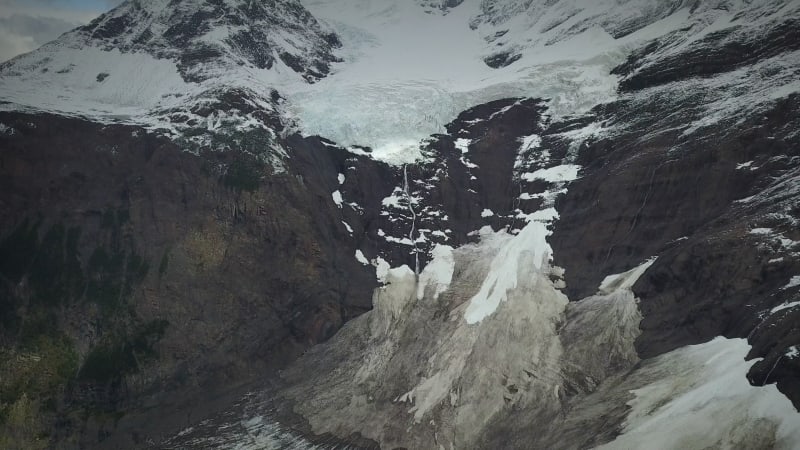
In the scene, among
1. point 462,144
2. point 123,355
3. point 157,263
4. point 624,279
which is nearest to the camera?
point 624,279

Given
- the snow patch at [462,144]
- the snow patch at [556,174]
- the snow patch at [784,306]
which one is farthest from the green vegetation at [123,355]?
the snow patch at [784,306]

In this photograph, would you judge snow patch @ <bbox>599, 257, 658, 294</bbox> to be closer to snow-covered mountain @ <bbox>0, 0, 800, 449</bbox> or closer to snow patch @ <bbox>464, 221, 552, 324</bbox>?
snow-covered mountain @ <bbox>0, 0, 800, 449</bbox>

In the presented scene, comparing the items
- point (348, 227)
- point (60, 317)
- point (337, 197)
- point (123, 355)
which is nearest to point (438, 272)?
point (348, 227)

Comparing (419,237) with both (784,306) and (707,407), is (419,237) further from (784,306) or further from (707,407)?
(707,407)

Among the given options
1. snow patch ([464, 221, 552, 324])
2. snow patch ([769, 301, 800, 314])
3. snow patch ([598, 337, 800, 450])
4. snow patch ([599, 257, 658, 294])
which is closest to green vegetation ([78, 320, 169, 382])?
snow patch ([464, 221, 552, 324])

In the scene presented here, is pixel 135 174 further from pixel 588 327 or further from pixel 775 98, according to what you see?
pixel 775 98

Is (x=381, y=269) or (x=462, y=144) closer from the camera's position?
(x=381, y=269)

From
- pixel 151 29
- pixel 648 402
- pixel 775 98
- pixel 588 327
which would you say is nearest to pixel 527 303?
pixel 588 327

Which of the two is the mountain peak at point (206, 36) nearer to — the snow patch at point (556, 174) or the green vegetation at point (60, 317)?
the green vegetation at point (60, 317)
